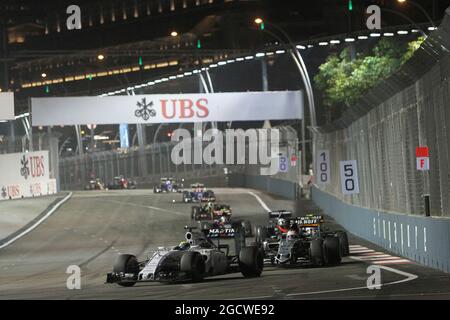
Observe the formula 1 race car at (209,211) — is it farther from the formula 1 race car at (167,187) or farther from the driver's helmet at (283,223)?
the formula 1 race car at (167,187)

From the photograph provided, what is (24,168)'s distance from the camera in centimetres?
6619

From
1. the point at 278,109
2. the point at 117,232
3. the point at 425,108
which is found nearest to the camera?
the point at 425,108

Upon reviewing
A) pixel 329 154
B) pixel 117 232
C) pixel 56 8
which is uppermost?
pixel 56 8

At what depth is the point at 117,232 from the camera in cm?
4409

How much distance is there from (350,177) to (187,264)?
13.3m

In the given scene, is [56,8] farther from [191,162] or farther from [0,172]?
[0,172]

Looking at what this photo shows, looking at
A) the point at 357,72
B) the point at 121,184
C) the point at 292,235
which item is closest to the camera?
the point at 292,235

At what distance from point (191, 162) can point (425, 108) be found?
70.6m

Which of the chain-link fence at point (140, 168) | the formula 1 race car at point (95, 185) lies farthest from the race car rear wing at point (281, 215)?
the formula 1 race car at point (95, 185)

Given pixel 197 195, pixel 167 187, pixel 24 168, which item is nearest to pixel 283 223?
pixel 197 195

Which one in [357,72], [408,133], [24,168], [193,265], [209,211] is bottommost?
[193,265]

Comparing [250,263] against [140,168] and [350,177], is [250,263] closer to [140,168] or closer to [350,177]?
[350,177]
